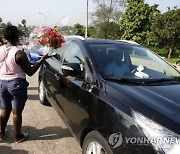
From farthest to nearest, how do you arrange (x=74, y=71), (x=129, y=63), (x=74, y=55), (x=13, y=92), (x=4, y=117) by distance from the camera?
1. (x=4, y=117)
2. (x=74, y=55)
3. (x=13, y=92)
4. (x=129, y=63)
5. (x=74, y=71)

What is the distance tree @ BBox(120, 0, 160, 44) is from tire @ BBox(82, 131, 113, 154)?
110ft

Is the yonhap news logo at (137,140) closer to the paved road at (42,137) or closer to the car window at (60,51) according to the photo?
the paved road at (42,137)

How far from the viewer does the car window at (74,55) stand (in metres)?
3.88

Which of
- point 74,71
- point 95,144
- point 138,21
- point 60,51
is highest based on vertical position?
point 138,21

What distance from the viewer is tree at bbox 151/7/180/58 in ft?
93.1

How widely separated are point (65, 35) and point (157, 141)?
3000mm

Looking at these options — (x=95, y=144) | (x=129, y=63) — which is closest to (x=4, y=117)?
(x=95, y=144)

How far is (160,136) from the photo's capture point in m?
2.34


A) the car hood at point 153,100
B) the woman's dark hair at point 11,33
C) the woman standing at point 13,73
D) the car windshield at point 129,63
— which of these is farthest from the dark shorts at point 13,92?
the car hood at point 153,100

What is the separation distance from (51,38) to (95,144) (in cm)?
208

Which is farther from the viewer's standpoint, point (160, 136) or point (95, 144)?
point (95, 144)

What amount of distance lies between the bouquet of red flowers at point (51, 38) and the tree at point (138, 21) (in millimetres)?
31962

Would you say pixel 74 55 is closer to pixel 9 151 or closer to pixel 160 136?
pixel 9 151

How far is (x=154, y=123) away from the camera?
243cm
